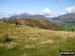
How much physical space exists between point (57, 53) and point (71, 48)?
4.13 metres

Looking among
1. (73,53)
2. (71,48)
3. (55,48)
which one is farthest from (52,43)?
(73,53)

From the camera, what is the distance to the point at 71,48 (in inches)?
1031

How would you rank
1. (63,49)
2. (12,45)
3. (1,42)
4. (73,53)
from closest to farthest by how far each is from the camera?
(73,53) < (63,49) < (12,45) < (1,42)

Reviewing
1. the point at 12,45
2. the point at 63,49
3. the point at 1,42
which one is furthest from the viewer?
the point at 1,42

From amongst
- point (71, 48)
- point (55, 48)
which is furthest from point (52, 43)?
point (71, 48)

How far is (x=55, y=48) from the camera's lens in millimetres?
26391

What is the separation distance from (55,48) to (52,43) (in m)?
3.23

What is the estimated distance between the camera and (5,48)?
2708 centimetres

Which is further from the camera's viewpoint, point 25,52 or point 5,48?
point 5,48

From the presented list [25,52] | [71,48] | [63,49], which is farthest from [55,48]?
[25,52]

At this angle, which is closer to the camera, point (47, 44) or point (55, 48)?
point (55, 48)

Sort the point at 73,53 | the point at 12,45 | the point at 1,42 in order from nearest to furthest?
the point at 73,53 < the point at 12,45 < the point at 1,42

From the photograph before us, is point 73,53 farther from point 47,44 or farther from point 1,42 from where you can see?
point 1,42

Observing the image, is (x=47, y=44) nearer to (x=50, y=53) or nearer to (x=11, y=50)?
(x=50, y=53)
